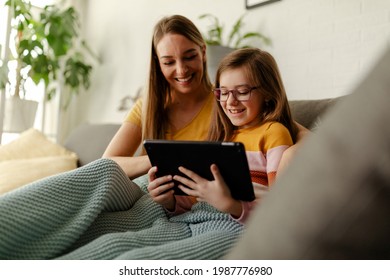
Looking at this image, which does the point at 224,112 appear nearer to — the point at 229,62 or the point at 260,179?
the point at 229,62

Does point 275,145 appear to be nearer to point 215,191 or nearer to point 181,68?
point 215,191

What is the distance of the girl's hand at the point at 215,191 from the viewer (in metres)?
0.74

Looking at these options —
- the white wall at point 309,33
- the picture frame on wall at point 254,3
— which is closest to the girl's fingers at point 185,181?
the white wall at point 309,33

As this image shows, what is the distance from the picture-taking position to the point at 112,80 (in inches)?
113

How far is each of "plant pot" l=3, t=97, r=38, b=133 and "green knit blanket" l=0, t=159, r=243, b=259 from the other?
6.66 feet

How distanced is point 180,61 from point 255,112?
32cm

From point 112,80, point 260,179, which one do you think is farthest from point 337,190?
point 112,80

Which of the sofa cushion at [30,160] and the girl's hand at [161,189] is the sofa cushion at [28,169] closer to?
the sofa cushion at [30,160]

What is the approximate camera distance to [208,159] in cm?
72

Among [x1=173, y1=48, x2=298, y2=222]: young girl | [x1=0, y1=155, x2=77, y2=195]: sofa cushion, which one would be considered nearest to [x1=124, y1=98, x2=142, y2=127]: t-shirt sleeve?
[x1=173, y1=48, x2=298, y2=222]: young girl

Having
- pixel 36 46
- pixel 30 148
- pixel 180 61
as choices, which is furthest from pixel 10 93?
pixel 180 61

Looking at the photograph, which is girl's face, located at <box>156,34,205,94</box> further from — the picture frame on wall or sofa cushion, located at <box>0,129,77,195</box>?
the picture frame on wall

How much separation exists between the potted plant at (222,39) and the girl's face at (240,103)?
2.54 ft

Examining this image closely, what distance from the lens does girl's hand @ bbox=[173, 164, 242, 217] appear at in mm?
736
